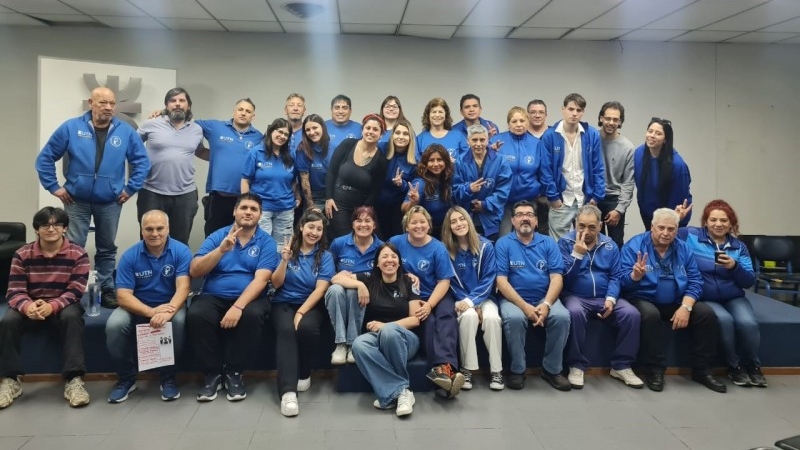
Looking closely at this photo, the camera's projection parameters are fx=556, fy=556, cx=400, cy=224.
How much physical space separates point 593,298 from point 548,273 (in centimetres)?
34

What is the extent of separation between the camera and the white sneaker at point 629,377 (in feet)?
11.2

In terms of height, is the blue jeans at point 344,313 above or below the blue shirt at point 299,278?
below

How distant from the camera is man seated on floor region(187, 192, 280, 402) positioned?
3.21m

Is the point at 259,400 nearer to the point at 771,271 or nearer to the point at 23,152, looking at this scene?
the point at 23,152

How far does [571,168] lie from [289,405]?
2610mm

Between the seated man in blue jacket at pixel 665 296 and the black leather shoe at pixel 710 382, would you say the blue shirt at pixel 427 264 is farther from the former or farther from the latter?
the black leather shoe at pixel 710 382

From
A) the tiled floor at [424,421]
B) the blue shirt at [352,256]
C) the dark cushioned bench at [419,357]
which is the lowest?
the tiled floor at [424,421]

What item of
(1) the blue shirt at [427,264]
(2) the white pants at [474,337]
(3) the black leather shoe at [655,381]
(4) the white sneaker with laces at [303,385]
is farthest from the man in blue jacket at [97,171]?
(3) the black leather shoe at [655,381]

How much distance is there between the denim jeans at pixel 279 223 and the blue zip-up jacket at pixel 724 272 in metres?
2.85

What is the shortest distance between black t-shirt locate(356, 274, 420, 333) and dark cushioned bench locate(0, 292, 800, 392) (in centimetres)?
28

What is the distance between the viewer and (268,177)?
13.1 ft

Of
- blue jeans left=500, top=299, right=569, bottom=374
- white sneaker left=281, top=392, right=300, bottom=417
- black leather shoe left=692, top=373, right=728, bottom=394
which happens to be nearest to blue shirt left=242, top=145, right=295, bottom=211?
white sneaker left=281, top=392, right=300, bottom=417

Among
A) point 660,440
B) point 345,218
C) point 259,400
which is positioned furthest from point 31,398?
point 660,440

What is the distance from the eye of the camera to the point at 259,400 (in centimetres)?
320
